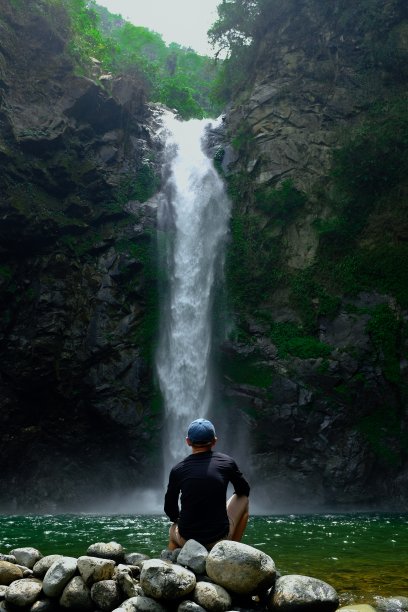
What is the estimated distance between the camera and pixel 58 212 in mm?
20141

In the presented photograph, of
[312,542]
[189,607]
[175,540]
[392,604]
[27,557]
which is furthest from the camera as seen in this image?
[312,542]

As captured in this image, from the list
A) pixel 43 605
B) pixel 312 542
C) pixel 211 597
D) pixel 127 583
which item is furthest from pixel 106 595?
pixel 312 542

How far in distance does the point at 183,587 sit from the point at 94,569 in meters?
0.86

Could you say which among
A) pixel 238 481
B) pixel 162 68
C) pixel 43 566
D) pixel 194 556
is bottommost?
pixel 43 566

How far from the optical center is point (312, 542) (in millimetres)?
9078

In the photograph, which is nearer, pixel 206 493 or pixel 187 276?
pixel 206 493

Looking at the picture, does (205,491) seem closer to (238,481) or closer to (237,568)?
(238,481)

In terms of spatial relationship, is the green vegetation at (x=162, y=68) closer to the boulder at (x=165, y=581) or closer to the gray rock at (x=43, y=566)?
the gray rock at (x=43, y=566)

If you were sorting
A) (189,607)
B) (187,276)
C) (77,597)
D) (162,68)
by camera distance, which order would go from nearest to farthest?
(189,607) → (77,597) → (187,276) → (162,68)

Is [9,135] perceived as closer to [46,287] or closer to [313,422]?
[46,287]

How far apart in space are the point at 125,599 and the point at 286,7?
2580 cm

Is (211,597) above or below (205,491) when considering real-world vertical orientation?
below

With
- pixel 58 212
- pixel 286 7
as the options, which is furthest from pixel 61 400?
pixel 286 7

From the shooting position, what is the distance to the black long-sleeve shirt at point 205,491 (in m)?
4.56
